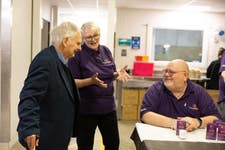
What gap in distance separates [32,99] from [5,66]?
6.88 ft

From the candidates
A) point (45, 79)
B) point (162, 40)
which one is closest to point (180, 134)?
point (45, 79)

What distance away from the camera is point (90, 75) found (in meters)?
2.39

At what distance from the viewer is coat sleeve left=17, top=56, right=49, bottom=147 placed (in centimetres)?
156

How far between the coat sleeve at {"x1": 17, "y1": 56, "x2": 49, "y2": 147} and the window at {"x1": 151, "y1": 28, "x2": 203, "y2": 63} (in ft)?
19.3

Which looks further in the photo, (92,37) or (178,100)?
(92,37)

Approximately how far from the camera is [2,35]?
3.44 metres

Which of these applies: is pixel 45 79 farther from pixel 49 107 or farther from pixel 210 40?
pixel 210 40

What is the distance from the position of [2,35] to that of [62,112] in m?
2.09


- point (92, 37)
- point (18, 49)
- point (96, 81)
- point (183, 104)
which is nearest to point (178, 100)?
point (183, 104)

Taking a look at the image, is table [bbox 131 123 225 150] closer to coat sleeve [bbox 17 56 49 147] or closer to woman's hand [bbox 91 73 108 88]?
woman's hand [bbox 91 73 108 88]

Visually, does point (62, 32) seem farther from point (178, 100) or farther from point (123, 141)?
point (123, 141)

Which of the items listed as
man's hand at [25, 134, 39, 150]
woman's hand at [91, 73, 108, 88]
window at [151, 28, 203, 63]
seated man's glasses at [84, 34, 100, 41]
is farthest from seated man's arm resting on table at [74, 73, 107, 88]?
window at [151, 28, 203, 63]

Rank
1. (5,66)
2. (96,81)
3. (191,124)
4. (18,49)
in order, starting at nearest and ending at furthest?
(191,124)
(96,81)
(5,66)
(18,49)

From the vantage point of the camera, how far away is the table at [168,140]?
1.66 metres
